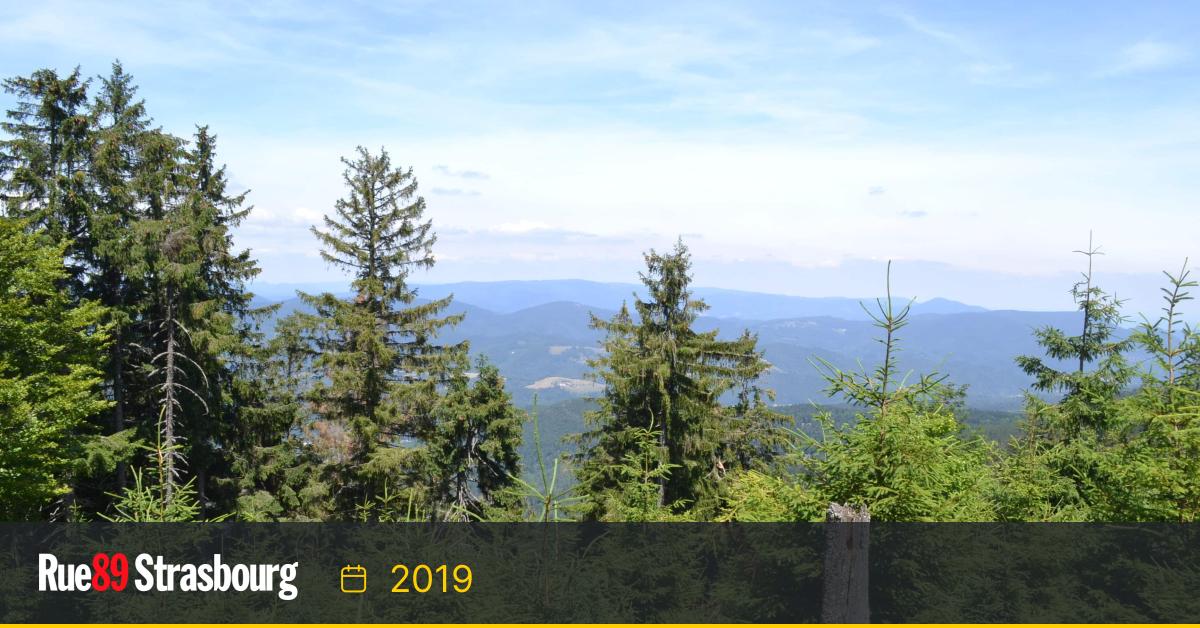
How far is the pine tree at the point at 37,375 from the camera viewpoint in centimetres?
1393

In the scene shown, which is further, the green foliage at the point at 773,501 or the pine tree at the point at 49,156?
the pine tree at the point at 49,156

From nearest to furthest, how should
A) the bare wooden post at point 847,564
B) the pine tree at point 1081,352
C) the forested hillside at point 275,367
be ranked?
the bare wooden post at point 847,564
the pine tree at point 1081,352
the forested hillside at point 275,367

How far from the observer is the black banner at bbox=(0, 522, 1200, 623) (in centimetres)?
448

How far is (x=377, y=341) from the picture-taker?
18.9 m

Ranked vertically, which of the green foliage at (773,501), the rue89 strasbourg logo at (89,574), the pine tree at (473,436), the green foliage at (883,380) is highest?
the green foliage at (883,380)

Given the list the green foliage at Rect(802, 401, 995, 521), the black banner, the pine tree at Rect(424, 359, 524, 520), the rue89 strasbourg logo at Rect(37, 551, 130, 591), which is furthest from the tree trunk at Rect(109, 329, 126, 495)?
the green foliage at Rect(802, 401, 995, 521)

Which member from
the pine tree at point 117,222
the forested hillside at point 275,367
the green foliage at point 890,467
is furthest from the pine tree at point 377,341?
the green foliage at point 890,467

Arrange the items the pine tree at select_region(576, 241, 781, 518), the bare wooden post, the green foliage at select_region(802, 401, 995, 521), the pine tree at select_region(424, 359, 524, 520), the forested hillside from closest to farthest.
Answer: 1. the bare wooden post
2. the green foliage at select_region(802, 401, 995, 521)
3. the forested hillside
4. the pine tree at select_region(576, 241, 781, 518)
5. the pine tree at select_region(424, 359, 524, 520)

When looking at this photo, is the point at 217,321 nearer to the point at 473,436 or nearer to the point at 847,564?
the point at 473,436

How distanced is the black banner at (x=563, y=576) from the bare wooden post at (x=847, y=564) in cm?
64

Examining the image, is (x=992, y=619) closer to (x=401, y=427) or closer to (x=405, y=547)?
(x=405, y=547)

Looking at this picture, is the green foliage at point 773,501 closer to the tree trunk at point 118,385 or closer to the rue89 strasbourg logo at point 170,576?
the rue89 strasbourg logo at point 170,576

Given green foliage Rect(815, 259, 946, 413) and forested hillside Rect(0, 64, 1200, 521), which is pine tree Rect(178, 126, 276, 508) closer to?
forested hillside Rect(0, 64, 1200, 521)

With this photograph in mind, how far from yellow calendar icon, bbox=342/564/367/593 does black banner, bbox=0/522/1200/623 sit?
10mm
